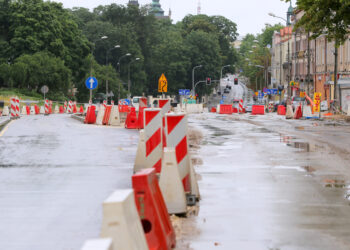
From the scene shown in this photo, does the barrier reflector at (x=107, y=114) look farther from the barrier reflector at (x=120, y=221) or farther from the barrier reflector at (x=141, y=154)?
the barrier reflector at (x=120, y=221)

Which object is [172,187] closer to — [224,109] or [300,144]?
[300,144]

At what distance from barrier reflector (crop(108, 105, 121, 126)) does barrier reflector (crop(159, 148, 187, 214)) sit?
24.7 metres

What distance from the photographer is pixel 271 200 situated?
34.1ft

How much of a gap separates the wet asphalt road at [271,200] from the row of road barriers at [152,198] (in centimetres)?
46

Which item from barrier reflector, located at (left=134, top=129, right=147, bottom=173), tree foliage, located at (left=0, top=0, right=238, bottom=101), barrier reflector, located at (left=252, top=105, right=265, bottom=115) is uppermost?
tree foliage, located at (left=0, top=0, right=238, bottom=101)

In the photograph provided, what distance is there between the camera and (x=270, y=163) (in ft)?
50.8

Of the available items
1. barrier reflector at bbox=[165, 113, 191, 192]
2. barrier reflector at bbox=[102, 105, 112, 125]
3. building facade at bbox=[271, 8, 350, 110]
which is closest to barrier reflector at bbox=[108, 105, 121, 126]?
barrier reflector at bbox=[102, 105, 112, 125]

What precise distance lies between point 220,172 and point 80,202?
13.2 feet

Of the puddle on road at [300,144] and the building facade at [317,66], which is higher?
the building facade at [317,66]

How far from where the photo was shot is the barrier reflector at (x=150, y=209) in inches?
236

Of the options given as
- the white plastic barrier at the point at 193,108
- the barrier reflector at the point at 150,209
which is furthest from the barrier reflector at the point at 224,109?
the barrier reflector at the point at 150,209

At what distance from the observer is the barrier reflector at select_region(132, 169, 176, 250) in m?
5.99

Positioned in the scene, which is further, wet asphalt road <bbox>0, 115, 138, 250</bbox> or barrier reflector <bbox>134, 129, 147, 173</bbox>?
barrier reflector <bbox>134, 129, 147, 173</bbox>

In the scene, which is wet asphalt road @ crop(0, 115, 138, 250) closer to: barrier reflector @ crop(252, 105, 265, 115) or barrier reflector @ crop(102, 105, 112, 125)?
barrier reflector @ crop(102, 105, 112, 125)
